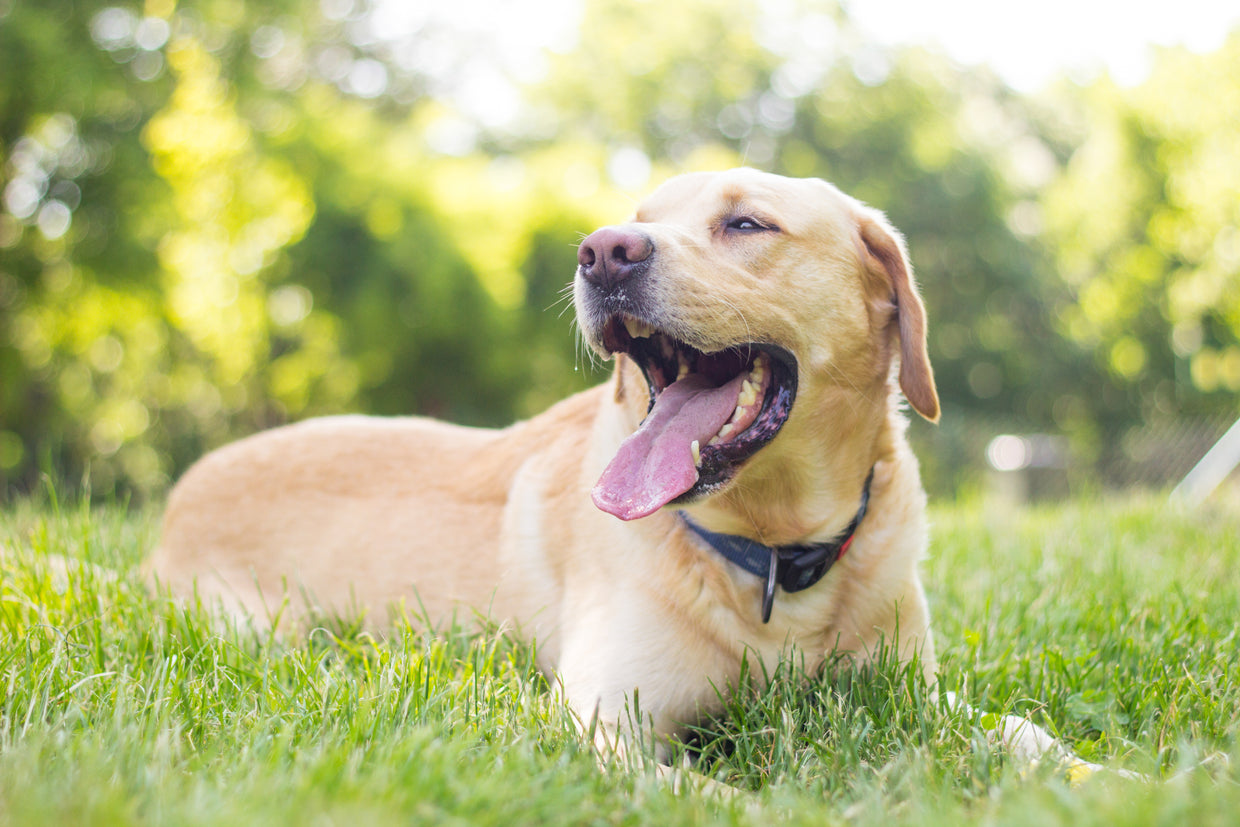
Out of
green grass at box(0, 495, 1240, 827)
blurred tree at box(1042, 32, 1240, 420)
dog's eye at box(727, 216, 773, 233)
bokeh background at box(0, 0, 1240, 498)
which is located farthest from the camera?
blurred tree at box(1042, 32, 1240, 420)

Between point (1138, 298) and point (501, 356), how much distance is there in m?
19.9

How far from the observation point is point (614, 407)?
2.73m

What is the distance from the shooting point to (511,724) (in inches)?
79.4

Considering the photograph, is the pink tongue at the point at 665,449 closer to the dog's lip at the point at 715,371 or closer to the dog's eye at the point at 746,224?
the dog's lip at the point at 715,371

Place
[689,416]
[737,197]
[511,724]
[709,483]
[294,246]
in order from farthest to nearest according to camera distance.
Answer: [294,246]
[737,197]
[689,416]
[709,483]
[511,724]

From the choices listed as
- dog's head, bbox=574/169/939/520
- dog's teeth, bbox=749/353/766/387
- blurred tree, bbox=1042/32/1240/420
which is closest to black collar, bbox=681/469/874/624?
dog's head, bbox=574/169/939/520

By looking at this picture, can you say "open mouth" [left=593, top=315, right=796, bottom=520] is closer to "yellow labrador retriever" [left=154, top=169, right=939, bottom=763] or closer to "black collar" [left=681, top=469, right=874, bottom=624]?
"yellow labrador retriever" [left=154, top=169, right=939, bottom=763]

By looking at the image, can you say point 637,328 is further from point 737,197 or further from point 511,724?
point 511,724

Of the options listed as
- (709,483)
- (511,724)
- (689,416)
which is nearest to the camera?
(511,724)

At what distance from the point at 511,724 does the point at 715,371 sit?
1.09 meters

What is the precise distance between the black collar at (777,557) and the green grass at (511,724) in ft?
0.88

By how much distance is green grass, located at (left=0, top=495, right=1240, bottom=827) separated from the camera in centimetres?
143

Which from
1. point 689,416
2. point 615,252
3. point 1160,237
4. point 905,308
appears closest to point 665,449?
point 689,416

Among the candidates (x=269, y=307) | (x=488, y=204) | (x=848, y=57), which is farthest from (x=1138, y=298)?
(x=269, y=307)
